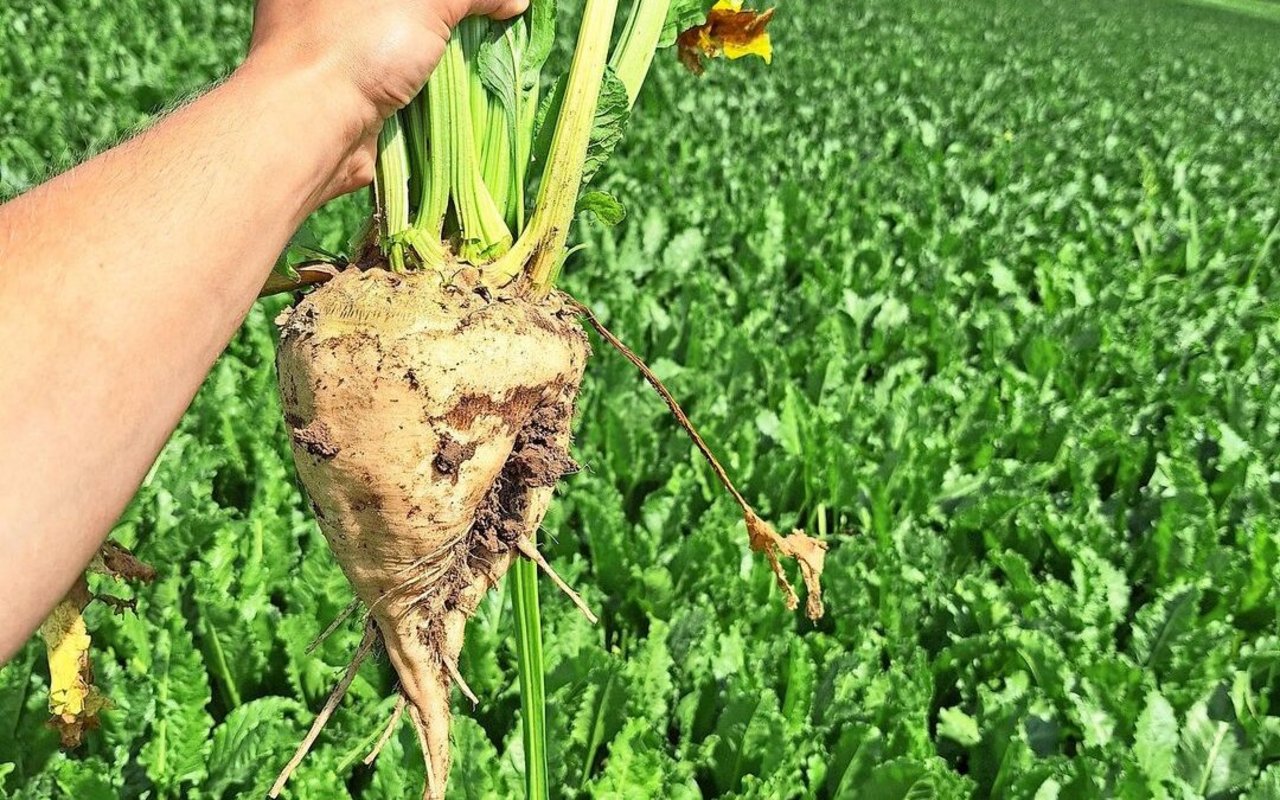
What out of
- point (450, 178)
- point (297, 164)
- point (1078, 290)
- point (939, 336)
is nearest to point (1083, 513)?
point (939, 336)

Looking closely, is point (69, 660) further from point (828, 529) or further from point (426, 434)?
point (828, 529)

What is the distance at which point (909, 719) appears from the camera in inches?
89.6

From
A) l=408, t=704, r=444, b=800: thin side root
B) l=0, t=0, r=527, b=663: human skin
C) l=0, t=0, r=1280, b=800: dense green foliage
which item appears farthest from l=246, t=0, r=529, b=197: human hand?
l=408, t=704, r=444, b=800: thin side root

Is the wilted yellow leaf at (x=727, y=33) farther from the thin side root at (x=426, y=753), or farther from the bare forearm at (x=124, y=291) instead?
the thin side root at (x=426, y=753)

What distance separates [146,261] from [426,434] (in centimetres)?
55

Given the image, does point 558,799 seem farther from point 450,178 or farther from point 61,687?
point 450,178

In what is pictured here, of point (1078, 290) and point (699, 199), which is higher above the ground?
point (699, 199)

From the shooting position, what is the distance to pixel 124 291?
95 cm

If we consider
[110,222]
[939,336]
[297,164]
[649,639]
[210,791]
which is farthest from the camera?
[939,336]

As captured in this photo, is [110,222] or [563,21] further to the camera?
[563,21]

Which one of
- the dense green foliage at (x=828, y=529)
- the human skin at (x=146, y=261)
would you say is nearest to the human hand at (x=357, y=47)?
the human skin at (x=146, y=261)

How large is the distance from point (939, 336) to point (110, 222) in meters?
4.01

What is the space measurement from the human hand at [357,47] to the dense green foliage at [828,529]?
51cm

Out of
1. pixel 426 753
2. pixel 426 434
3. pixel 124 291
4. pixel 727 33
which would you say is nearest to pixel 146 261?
pixel 124 291
